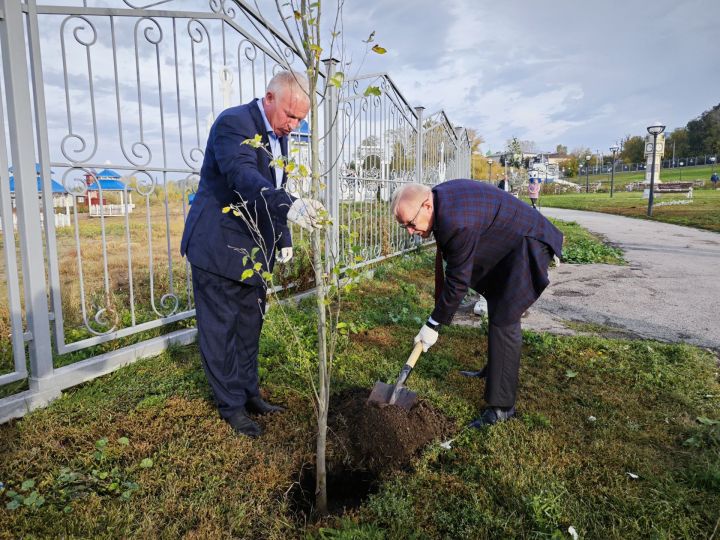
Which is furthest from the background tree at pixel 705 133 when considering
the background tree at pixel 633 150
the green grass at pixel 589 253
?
the green grass at pixel 589 253

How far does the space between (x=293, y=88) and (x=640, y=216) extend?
1919cm

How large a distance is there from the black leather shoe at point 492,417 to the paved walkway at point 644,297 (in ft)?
6.74

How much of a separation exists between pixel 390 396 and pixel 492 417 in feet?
2.06

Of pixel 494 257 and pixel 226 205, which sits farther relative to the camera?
pixel 494 257

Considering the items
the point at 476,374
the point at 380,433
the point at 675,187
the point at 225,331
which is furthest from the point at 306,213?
the point at 675,187

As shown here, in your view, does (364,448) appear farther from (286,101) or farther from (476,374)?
(286,101)

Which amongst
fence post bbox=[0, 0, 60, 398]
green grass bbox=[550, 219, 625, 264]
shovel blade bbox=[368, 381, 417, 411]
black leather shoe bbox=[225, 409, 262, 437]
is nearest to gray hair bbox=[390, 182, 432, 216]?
shovel blade bbox=[368, 381, 417, 411]

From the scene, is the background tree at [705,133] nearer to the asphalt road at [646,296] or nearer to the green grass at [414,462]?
the asphalt road at [646,296]

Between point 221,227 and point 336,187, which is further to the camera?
point 336,187

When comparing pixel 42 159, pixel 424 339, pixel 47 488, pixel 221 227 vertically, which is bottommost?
pixel 47 488

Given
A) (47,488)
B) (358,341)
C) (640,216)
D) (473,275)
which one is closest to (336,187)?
(358,341)

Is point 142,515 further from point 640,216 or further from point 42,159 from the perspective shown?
point 640,216

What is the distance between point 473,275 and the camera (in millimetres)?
2998

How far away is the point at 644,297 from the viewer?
5.96 meters
